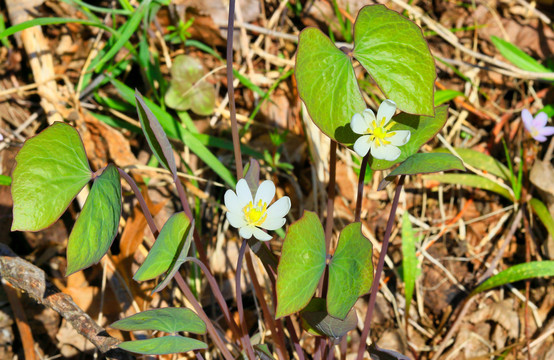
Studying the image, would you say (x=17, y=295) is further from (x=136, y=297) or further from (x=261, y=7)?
(x=261, y=7)

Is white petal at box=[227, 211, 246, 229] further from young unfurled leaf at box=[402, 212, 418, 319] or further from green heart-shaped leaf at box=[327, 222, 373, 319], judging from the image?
young unfurled leaf at box=[402, 212, 418, 319]

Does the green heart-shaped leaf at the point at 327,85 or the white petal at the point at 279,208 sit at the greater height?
the green heart-shaped leaf at the point at 327,85

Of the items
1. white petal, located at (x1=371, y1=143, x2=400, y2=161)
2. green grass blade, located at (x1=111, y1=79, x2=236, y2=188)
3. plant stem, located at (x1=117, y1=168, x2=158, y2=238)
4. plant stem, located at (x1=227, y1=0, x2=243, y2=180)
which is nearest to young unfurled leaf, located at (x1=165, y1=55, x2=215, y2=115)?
green grass blade, located at (x1=111, y1=79, x2=236, y2=188)

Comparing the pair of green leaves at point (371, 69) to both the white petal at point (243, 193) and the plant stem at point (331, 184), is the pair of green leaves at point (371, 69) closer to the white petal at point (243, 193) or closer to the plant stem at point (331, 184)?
the plant stem at point (331, 184)

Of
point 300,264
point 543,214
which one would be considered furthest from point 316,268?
point 543,214

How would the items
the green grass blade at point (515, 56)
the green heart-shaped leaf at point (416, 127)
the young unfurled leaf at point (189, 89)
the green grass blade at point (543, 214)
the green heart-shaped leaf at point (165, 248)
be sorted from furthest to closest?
the green grass blade at point (515, 56), the young unfurled leaf at point (189, 89), the green grass blade at point (543, 214), the green heart-shaped leaf at point (416, 127), the green heart-shaped leaf at point (165, 248)

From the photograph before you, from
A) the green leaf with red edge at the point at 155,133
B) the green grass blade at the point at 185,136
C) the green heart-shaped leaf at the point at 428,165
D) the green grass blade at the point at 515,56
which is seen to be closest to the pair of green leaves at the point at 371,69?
the green heart-shaped leaf at the point at 428,165

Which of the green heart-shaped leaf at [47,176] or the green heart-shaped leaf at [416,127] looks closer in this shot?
the green heart-shaped leaf at [47,176]
